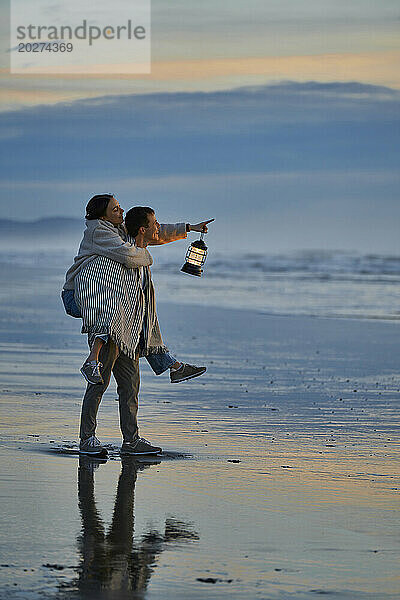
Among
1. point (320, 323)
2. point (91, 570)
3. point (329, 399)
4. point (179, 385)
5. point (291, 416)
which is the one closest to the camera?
point (91, 570)

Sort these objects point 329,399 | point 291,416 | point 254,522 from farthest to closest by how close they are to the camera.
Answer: point 329,399 < point 291,416 < point 254,522

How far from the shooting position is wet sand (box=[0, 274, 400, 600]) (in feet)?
16.6

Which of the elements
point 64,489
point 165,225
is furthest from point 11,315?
point 64,489

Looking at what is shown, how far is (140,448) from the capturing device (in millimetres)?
7895

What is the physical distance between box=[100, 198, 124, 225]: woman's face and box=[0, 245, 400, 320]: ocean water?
1351 centimetres

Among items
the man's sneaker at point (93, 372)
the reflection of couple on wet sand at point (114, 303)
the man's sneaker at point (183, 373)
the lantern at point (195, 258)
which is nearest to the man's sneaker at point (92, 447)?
the reflection of couple on wet sand at point (114, 303)

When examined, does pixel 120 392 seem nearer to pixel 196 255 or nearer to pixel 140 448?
pixel 140 448

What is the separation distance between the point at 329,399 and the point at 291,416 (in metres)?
1.19

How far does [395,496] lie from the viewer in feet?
21.9

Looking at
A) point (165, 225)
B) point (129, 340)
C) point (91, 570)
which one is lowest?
point (91, 570)

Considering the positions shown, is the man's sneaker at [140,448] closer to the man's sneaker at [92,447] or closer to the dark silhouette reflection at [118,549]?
the man's sneaker at [92,447]

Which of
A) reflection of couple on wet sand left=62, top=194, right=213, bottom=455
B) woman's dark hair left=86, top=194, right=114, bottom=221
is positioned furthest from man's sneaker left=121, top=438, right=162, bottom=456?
woman's dark hair left=86, top=194, right=114, bottom=221

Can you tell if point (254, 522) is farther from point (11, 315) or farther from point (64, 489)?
point (11, 315)

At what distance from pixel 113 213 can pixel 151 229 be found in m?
0.31
